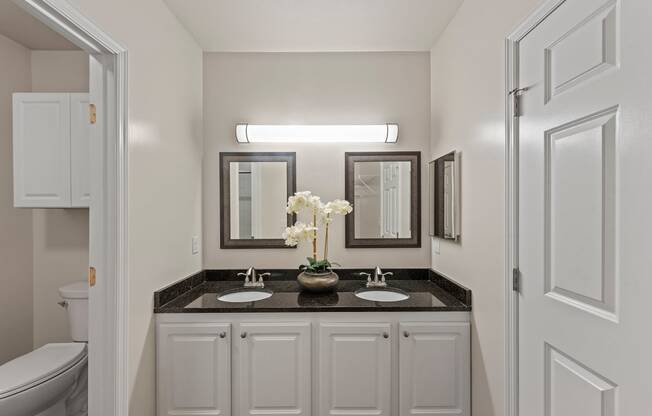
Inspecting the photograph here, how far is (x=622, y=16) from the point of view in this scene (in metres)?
0.91

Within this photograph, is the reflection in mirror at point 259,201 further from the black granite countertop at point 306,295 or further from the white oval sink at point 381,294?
the white oval sink at point 381,294

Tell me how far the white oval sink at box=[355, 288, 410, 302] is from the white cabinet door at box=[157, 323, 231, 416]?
83 centimetres

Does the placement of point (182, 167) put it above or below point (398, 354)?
above

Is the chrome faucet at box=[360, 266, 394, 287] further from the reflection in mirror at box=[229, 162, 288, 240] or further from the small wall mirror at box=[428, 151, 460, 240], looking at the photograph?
the reflection in mirror at box=[229, 162, 288, 240]

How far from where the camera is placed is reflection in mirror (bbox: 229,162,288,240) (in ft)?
8.41

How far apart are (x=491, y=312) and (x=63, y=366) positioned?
214 centimetres

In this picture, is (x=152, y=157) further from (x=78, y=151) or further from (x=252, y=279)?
(x=252, y=279)

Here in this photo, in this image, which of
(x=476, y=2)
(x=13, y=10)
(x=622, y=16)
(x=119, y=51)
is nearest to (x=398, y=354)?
(x=622, y=16)

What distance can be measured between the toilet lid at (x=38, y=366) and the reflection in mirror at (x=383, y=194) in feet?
6.23

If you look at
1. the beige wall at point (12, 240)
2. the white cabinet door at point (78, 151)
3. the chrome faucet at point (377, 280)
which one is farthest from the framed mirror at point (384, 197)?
the beige wall at point (12, 240)

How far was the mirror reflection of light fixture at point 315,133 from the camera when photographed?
8.03 feet

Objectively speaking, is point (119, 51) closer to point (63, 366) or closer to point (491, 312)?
point (63, 366)

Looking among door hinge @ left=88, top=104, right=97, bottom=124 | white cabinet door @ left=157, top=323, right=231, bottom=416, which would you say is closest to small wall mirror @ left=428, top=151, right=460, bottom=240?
white cabinet door @ left=157, top=323, right=231, bottom=416

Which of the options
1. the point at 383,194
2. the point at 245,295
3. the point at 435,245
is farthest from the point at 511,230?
the point at 245,295
